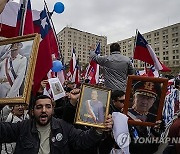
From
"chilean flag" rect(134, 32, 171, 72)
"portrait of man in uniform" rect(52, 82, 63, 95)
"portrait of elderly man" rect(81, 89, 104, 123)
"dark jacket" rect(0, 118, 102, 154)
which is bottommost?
"dark jacket" rect(0, 118, 102, 154)

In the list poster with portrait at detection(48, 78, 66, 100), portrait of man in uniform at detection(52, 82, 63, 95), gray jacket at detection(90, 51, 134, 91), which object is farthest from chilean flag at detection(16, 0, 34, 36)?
gray jacket at detection(90, 51, 134, 91)

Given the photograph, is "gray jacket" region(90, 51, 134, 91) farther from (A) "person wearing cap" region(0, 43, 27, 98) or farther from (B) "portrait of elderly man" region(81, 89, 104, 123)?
(A) "person wearing cap" region(0, 43, 27, 98)

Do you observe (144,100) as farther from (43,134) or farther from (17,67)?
(17,67)

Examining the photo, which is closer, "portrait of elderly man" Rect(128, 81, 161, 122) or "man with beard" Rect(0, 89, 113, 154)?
"portrait of elderly man" Rect(128, 81, 161, 122)

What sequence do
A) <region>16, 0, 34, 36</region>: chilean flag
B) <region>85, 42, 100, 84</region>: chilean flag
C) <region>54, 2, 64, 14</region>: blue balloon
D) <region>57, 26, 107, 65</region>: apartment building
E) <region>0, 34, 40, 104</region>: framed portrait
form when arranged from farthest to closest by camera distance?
<region>57, 26, 107, 65</region>: apartment building
<region>85, 42, 100, 84</region>: chilean flag
<region>54, 2, 64, 14</region>: blue balloon
<region>16, 0, 34, 36</region>: chilean flag
<region>0, 34, 40, 104</region>: framed portrait

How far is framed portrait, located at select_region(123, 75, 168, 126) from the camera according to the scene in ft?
7.58

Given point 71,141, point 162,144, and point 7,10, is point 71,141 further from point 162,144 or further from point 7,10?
point 7,10

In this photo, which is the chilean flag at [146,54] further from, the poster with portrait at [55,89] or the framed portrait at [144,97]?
the framed portrait at [144,97]

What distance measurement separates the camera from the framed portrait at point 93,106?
2273mm

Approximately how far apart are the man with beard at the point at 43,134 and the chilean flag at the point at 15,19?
198 centimetres

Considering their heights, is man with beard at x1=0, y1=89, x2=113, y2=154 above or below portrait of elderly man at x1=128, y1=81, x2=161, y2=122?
below

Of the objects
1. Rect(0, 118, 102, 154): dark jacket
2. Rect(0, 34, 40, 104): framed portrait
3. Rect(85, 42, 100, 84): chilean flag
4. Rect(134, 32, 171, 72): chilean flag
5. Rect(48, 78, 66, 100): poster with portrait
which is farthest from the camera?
Rect(85, 42, 100, 84): chilean flag

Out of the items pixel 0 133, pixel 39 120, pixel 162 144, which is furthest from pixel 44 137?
pixel 162 144

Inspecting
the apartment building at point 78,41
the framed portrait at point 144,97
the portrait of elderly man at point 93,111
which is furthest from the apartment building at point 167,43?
the portrait of elderly man at point 93,111
